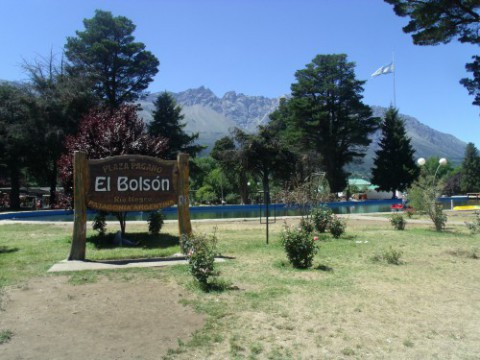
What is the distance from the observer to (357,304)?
19.0 feet

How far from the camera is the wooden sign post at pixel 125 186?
9070 mm

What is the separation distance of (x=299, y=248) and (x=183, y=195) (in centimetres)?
316

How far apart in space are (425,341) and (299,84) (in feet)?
160

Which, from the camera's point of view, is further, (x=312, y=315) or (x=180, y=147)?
Result: (x=180, y=147)

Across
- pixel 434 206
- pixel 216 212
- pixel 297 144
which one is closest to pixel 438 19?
pixel 434 206

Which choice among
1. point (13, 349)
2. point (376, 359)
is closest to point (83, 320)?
point (13, 349)

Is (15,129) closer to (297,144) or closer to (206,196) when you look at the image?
(206,196)

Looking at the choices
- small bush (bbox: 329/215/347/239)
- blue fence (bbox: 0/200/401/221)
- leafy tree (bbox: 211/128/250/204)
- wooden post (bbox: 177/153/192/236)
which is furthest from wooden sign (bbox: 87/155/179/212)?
leafy tree (bbox: 211/128/250/204)

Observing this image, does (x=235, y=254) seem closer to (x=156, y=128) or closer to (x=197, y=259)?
(x=197, y=259)

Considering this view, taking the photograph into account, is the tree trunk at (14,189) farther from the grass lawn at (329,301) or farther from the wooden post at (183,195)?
the wooden post at (183,195)

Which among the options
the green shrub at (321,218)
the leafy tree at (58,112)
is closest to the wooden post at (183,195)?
the green shrub at (321,218)

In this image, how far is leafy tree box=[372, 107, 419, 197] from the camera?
4925 centimetres

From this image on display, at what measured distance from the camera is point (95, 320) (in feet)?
16.6

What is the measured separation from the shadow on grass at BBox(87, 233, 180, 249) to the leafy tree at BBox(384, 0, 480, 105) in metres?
9.16
